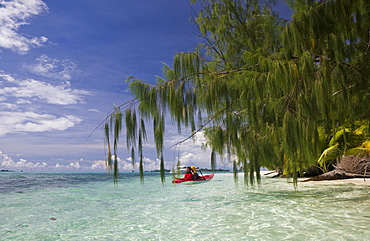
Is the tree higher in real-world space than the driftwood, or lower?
higher

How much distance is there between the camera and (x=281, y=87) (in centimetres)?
241

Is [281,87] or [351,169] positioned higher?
[281,87]

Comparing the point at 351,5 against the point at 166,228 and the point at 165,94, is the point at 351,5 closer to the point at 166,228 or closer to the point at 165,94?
the point at 165,94

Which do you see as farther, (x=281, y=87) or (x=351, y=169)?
(x=351, y=169)

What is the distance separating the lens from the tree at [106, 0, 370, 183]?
7.59ft

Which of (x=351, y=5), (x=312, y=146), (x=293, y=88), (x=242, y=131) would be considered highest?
(x=351, y=5)

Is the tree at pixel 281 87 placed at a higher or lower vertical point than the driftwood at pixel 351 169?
higher

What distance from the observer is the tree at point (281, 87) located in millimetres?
2312

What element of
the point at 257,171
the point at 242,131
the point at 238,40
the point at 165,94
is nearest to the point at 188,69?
the point at 165,94

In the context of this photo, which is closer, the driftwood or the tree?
the tree

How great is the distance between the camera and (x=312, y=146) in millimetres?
2498

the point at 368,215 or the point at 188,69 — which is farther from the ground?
the point at 188,69

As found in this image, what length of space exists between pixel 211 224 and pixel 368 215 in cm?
232

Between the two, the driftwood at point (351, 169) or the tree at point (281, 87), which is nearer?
the tree at point (281, 87)
